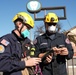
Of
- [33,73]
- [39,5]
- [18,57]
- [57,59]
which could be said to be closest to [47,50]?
[57,59]

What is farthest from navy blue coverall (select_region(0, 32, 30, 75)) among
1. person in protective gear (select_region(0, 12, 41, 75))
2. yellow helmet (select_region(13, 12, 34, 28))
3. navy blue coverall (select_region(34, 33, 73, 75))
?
navy blue coverall (select_region(34, 33, 73, 75))

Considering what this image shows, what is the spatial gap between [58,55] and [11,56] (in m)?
1.51

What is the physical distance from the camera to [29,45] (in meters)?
4.71

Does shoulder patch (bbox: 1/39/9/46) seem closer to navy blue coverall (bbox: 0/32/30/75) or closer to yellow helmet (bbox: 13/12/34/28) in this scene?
navy blue coverall (bbox: 0/32/30/75)

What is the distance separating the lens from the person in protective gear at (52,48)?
17.8ft

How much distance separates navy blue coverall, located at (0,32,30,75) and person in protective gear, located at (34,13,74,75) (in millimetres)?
1002

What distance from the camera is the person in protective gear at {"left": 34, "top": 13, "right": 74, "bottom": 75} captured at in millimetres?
5430

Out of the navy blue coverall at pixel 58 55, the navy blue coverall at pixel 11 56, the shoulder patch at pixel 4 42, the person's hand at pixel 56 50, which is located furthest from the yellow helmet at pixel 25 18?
Answer: the navy blue coverall at pixel 58 55

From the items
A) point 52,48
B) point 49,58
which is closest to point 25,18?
point 52,48

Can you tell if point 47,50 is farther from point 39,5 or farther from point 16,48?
point 39,5

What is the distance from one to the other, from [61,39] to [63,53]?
403 millimetres

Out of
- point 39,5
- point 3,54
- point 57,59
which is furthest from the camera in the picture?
point 39,5

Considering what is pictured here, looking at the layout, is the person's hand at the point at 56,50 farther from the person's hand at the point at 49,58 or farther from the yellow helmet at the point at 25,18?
the yellow helmet at the point at 25,18

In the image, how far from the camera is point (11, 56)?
4.31 meters
